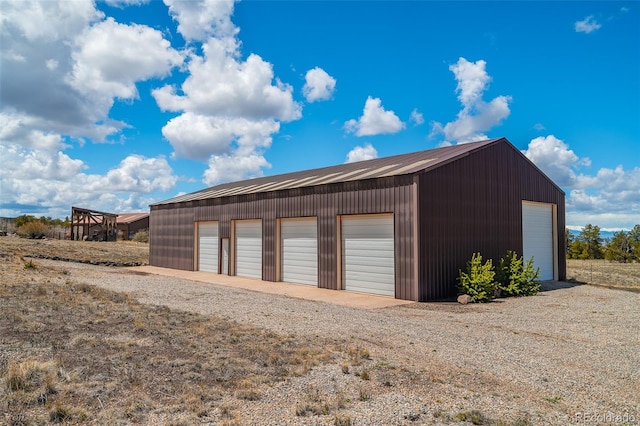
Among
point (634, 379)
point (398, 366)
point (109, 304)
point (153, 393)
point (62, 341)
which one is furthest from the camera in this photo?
point (109, 304)

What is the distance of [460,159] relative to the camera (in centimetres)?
1455

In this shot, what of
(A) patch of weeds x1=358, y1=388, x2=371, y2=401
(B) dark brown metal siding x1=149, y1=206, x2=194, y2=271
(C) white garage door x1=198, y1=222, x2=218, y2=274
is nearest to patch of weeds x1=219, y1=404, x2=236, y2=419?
(A) patch of weeds x1=358, y1=388, x2=371, y2=401

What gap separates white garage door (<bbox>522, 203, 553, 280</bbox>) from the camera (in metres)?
17.8

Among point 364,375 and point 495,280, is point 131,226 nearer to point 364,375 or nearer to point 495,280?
point 495,280

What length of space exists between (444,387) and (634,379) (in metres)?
2.62

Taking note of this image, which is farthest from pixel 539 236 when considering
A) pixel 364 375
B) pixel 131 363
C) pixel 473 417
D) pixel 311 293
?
pixel 131 363

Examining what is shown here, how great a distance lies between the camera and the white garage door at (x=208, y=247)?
2181 cm

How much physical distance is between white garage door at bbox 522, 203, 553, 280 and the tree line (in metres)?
21.1

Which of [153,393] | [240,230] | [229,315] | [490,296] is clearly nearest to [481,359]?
[153,393]

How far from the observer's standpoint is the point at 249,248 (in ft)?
64.4

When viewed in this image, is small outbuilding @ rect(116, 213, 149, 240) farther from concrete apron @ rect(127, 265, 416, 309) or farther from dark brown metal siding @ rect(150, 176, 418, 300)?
concrete apron @ rect(127, 265, 416, 309)

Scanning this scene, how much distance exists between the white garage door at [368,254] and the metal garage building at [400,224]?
0.03 metres

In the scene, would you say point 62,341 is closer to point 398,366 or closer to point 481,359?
point 398,366

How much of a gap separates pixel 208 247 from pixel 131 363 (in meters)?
16.5
